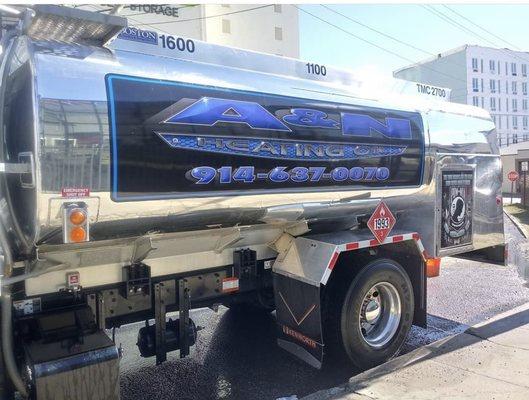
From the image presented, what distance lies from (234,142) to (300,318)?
1.88 metres

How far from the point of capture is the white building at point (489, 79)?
87312mm

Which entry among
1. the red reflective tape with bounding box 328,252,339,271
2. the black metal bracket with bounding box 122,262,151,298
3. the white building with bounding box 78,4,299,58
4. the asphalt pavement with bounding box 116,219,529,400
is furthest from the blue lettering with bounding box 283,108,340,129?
the white building with bounding box 78,4,299,58

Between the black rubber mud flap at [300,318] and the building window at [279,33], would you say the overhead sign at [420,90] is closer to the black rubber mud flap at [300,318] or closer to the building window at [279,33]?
the black rubber mud flap at [300,318]

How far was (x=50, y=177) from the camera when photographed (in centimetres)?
273

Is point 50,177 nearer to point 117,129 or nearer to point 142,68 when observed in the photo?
point 117,129

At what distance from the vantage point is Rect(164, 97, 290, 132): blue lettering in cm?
328

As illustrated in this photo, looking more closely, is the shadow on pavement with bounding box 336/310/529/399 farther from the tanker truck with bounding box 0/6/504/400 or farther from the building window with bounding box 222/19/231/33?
the building window with bounding box 222/19/231/33

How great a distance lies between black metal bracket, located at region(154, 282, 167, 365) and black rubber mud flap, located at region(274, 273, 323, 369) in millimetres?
1147

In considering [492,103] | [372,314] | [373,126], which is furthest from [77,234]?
[492,103]

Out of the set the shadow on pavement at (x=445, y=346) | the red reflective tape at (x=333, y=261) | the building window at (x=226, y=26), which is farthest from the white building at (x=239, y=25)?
the red reflective tape at (x=333, y=261)

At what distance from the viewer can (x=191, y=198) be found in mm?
3334

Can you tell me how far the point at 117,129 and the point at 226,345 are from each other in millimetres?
3244

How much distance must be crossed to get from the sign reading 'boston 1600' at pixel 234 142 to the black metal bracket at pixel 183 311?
39.2 inches

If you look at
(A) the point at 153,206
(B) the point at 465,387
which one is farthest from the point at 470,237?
(A) the point at 153,206
